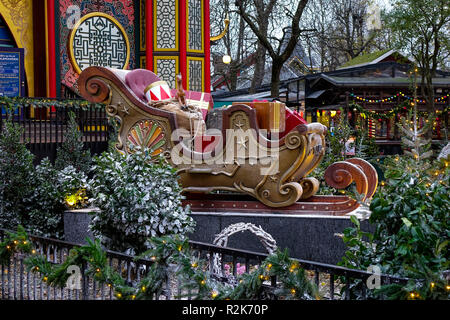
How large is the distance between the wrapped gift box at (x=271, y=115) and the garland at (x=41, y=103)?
17.5ft

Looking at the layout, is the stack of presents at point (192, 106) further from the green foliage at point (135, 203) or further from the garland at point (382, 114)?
the garland at point (382, 114)

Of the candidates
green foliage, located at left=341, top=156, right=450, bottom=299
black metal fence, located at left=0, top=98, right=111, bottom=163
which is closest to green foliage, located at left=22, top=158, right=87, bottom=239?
black metal fence, located at left=0, top=98, right=111, bottom=163

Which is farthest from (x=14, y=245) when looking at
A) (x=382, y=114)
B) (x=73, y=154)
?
(x=382, y=114)

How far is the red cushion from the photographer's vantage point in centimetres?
862

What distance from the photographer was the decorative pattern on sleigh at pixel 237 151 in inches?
299

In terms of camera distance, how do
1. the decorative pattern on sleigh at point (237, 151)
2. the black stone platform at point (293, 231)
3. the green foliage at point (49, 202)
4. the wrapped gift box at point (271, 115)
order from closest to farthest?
the black stone platform at point (293, 231)
the decorative pattern on sleigh at point (237, 151)
the wrapped gift box at point (271, 115)
the green foliage at point (49, 202)

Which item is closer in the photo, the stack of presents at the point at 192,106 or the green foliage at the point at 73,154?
the stack of presents at the point at 192,106

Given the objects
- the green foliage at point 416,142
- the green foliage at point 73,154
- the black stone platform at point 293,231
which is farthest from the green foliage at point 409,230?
the green foliage at point 73,154

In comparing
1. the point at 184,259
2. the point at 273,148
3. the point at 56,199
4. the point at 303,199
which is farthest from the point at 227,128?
the point at 184,259

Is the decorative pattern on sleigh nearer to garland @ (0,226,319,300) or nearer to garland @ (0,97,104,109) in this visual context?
garland @ (0,226,319,300)

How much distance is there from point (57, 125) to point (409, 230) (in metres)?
8.74

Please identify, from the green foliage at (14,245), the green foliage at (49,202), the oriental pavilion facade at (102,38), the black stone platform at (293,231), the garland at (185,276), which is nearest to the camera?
the garland at (185,276)

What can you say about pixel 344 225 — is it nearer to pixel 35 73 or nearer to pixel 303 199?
pixel 303 199

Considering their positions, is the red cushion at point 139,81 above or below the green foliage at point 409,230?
above
